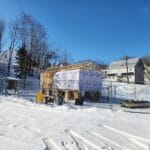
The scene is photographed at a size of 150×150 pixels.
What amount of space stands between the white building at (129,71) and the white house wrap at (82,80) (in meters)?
35.4

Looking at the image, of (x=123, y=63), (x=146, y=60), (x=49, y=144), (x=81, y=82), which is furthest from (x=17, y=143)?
(x=146, y=60)

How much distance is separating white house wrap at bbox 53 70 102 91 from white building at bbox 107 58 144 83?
35.4 m

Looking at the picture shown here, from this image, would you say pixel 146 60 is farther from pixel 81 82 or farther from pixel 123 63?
pixel 81 82

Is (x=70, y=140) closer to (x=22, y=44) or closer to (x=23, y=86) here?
(x=23, y=86)

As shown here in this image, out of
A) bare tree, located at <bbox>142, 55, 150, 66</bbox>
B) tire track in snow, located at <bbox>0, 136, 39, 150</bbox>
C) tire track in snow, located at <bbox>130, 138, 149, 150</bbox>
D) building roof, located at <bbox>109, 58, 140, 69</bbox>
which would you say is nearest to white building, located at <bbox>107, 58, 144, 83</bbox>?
building roof, located at <bbox>109, 58, 140, 69</bbox>

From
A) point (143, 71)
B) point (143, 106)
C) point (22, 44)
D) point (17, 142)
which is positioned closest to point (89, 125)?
point (17, 142)

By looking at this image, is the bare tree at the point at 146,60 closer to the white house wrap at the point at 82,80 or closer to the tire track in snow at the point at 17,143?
the white house wrap at the point at 82,80

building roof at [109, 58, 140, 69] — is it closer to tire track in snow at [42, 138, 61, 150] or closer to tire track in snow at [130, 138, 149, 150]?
tire track in snow at [130, 138, 149, 150]

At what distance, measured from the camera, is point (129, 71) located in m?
64.4

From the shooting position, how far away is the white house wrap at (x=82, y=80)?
25.1 metres

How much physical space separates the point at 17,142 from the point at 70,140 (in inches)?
61.6

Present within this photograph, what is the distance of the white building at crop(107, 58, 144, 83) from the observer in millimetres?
63266

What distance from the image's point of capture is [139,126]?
997 cm

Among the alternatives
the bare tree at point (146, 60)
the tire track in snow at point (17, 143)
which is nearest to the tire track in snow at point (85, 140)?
the tire track in snow at point (17, 143)
